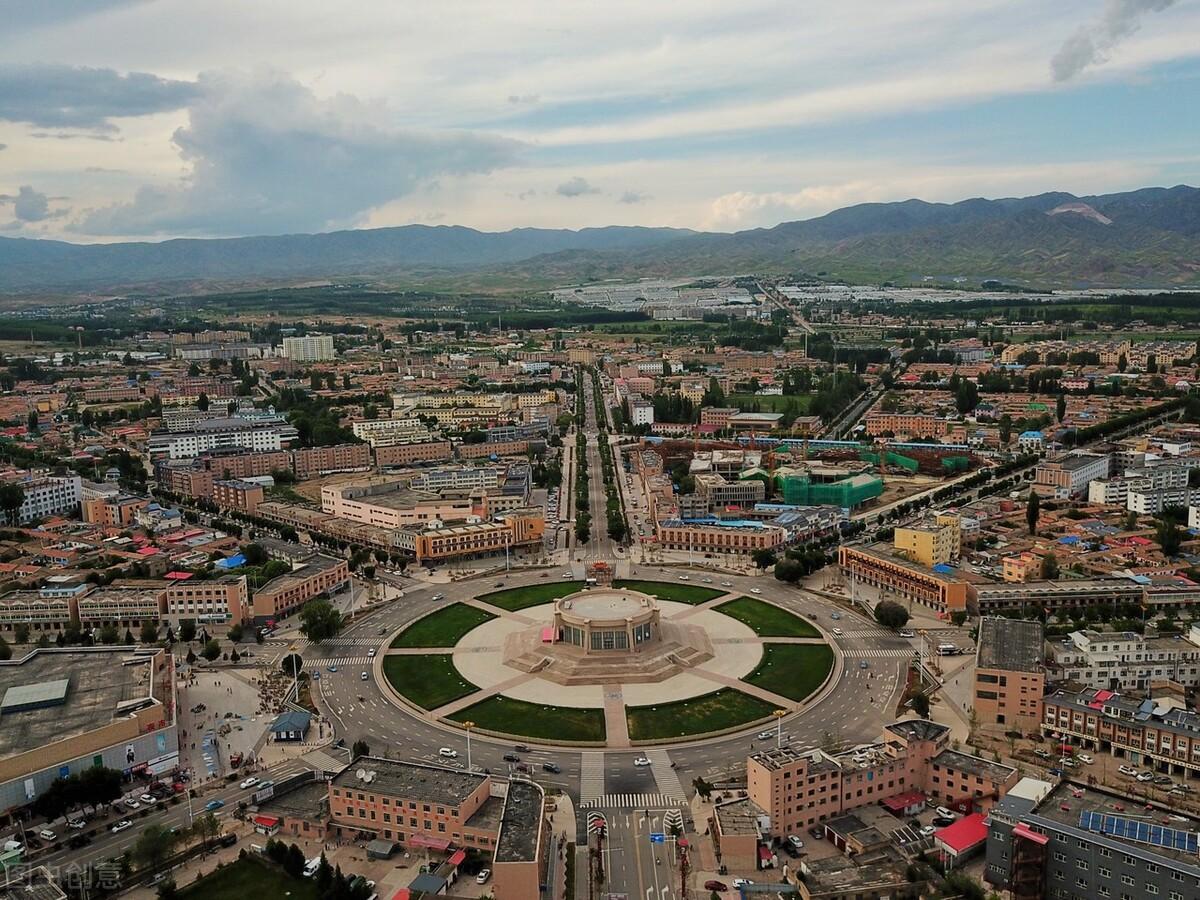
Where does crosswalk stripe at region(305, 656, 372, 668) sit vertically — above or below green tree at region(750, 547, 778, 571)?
below

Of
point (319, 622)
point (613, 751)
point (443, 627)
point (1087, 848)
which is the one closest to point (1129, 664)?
point (1087, 848)

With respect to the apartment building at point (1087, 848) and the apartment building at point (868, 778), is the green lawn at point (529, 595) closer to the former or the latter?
the apartment building at point (868, 778)

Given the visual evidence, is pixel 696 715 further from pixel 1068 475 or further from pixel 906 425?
pixel 906 425

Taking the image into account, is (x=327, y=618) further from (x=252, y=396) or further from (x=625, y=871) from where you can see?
(x=252, y=396)

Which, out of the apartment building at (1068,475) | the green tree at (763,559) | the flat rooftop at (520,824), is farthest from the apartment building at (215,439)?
the flat rooftop at (520,824)

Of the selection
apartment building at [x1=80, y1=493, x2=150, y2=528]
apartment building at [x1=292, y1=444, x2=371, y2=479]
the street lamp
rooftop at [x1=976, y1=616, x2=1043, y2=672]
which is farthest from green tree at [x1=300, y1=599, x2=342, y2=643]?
apartment building at [x1=292, y1=444, x2=371, y2=479]

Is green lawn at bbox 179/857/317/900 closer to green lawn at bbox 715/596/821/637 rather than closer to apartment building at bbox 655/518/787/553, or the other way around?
green lawn at bbox 715/596/821/637
